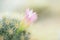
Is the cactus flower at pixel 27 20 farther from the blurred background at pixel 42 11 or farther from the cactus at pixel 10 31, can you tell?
the blurred background at pixel 42 11

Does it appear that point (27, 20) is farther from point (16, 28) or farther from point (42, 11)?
point (42, 11)

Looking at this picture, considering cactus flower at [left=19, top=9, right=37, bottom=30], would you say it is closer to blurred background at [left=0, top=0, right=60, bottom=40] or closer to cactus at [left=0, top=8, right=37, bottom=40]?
cactus at [left=0, top=8, right=37, bottom=40]

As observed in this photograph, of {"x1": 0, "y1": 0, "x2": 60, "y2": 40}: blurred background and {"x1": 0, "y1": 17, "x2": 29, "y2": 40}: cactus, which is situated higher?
{"x1": 0, "y1": 0, "x2": 60, "y2": 40}: blurred background

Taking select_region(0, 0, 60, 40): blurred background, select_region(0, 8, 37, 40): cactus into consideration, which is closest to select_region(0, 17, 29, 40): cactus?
select_region(0, 8, 37, 40): cactus

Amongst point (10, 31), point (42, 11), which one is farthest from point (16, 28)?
point (42, 11)

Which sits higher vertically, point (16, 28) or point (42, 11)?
point (42, 11)
